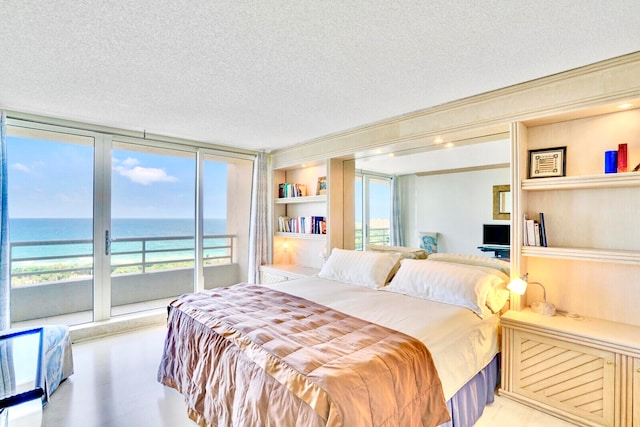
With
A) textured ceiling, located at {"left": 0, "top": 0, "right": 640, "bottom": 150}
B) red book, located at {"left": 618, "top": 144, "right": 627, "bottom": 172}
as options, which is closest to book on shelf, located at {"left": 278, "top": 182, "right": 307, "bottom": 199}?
textured ceiling, located at {"left": 0, "top": 0, "right": 640, "bottom": 150}

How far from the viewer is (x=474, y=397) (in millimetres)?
2012

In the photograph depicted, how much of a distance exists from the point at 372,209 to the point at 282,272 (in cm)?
158

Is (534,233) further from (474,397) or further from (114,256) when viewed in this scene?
(114,256)

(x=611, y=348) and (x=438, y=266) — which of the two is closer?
(x=611, y=348)

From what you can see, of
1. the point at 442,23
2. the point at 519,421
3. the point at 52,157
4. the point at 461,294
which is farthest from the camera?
the point at 52,157

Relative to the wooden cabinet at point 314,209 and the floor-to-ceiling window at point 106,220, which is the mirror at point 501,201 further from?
the floor-to-ceiling window at point 106,220

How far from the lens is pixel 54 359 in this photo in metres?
2.39

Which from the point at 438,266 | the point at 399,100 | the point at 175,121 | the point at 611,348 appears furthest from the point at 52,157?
the point at 611,348

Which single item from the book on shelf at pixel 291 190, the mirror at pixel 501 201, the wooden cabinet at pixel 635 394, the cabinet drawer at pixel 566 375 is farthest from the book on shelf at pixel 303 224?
the wooden cabinet at pixel 635 394

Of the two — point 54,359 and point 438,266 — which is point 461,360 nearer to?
point 438,266

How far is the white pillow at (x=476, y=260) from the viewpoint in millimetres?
2570

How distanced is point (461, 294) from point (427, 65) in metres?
1.69

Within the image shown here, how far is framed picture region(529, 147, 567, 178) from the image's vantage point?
2.32 meters

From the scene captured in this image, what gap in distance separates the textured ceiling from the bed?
1575mm
